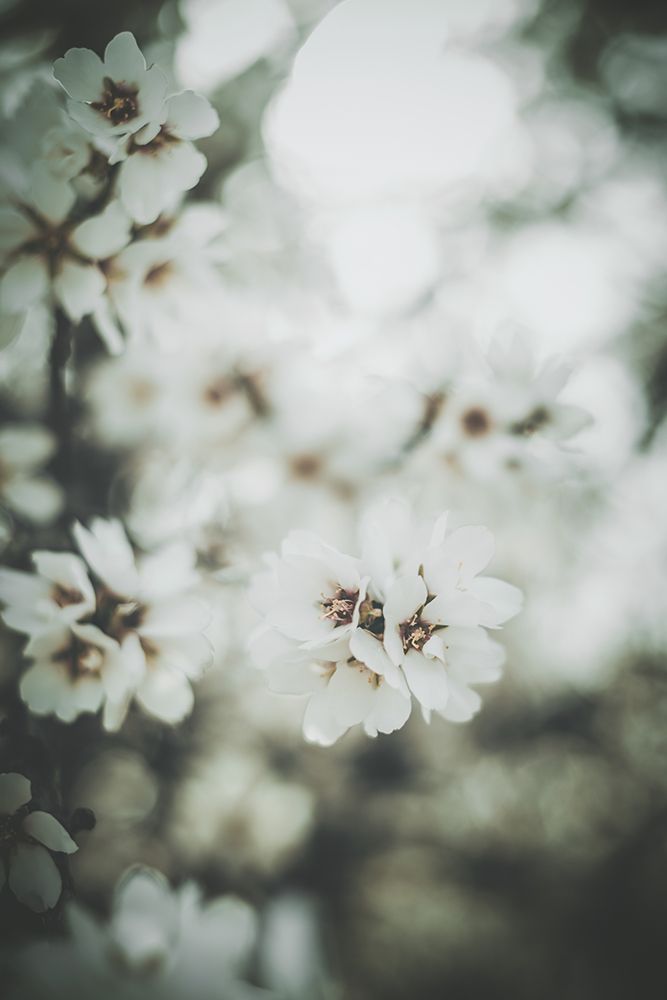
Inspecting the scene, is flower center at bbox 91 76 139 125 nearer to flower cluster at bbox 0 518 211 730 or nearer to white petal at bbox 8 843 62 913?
flower cluster at bbox 0 518 211 730

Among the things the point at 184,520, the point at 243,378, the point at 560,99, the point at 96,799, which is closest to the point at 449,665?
the point at 184,520

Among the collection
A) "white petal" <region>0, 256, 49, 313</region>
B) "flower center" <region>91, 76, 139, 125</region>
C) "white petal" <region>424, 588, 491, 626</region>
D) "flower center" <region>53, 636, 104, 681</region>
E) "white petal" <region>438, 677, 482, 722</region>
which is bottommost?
"white petal" <region>438, 677, 482, 722</region>

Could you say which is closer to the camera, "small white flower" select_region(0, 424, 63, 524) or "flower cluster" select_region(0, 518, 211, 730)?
"flower cluster" select_region(0, 518, 211, 730)

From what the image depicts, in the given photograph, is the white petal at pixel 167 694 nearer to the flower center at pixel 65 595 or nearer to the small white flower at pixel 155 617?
the small white flower at pixel 155 617

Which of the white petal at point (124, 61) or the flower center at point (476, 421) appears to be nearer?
the white petal at point (124, 61)

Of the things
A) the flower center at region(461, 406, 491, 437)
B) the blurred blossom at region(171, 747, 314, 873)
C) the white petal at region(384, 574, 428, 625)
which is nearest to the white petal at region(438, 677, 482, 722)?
the white petal at region(384, 574, 428, 625)

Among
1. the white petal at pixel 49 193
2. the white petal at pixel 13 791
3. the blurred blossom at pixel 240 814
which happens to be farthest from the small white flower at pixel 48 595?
the blurred blossom at pixel 240 814

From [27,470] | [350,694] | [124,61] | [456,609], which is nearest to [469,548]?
[456,609]
